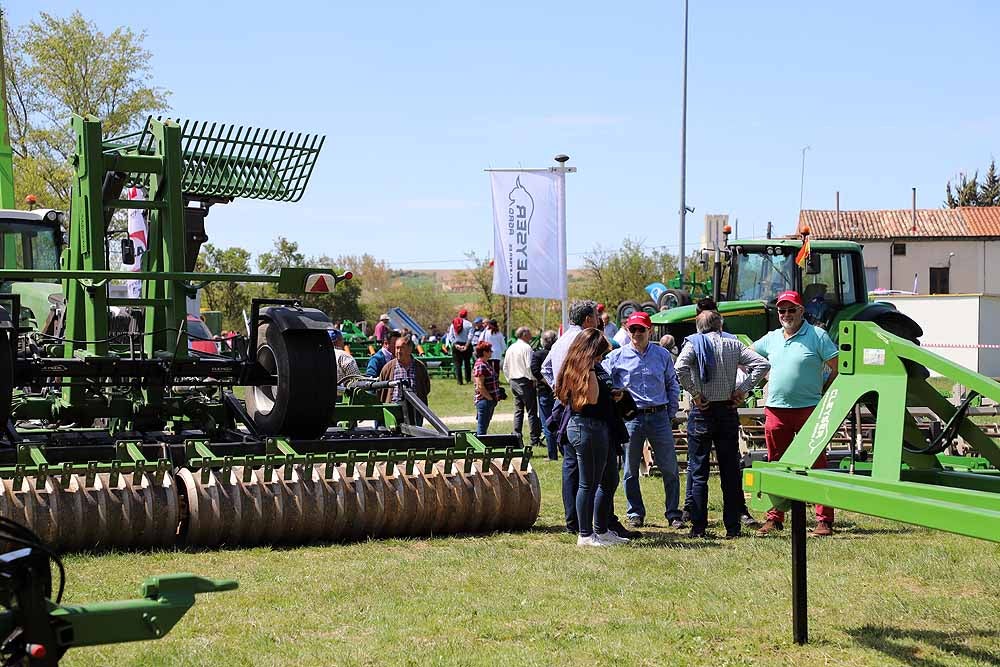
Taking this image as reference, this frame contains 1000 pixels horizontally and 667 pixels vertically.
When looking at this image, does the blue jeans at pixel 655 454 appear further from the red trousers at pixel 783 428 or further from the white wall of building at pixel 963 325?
the white wall of building at pixel 963 325

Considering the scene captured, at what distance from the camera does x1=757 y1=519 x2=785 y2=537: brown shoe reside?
8758 mm

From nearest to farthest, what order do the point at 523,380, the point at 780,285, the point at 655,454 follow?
1. the point at 655,454
2. the point at 523,380
3. the point at 780,285

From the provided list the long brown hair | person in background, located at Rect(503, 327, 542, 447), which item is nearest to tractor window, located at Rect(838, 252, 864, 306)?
person in background, located at Rect(503, 327, 542, 447)

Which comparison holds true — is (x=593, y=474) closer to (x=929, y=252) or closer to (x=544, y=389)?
(x=544, y=389)

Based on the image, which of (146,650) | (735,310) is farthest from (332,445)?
(735,310)

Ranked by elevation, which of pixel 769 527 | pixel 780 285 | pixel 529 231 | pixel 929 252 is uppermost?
pixel 929 252

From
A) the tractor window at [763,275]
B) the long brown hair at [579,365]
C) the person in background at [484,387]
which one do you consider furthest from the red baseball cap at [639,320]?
the tractor window at [763,275]

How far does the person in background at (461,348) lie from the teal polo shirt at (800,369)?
17.9 meters

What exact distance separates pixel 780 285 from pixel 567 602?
448 inches

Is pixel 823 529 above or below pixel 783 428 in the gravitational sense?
below

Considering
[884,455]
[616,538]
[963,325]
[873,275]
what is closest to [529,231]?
[616,538]

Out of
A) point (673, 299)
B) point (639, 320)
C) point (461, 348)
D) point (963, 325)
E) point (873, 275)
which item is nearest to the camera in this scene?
point (639, 320)

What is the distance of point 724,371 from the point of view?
8781mm

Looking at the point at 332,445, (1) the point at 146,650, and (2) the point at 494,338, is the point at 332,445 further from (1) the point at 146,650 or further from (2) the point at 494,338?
(2) the point at 494,338
